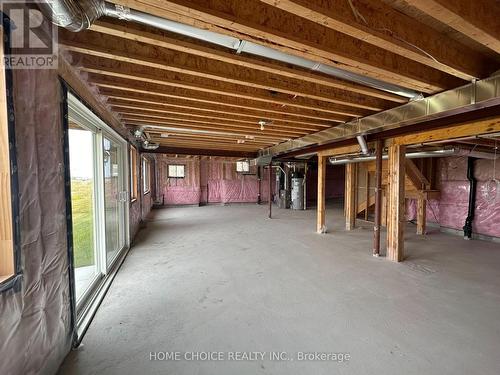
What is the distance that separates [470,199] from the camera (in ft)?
14.8

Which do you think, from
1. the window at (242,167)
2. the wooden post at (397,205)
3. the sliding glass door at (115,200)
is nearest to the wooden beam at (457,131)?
the wooden post at (397,205)

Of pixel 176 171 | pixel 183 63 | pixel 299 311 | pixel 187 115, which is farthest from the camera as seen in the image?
pixel 176 171

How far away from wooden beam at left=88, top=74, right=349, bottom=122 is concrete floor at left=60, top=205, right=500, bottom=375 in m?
1.96

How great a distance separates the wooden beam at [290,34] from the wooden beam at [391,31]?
195 mm

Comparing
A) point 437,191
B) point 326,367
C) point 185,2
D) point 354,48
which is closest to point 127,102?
point 185,2

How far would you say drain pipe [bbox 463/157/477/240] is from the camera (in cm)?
445

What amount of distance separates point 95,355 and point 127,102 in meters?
2.39

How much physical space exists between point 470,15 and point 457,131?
1.80 m

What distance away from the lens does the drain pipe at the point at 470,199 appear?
4449 millimetres

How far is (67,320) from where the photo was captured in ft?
4.73

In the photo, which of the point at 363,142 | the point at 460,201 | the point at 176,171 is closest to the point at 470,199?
the point at 460,201

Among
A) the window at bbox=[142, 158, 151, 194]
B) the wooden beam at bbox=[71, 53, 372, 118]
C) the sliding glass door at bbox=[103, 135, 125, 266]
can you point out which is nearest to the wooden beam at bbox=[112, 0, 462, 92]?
the wooden beam at bbox=[71, 53, 372, 118]

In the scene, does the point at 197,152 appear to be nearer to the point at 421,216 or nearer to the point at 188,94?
the point at 188,94

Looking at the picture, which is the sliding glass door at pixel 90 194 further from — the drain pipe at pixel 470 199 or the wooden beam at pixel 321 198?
the drain pipe at pixel 470 199
